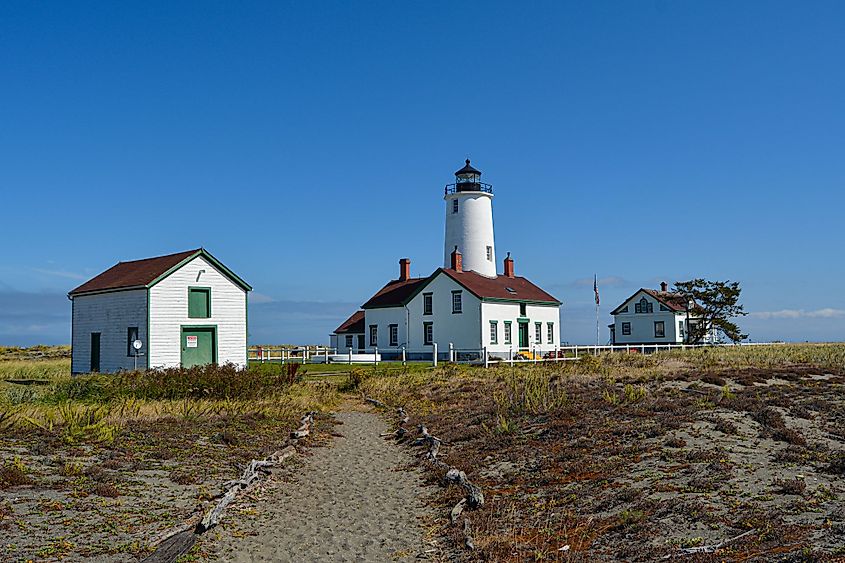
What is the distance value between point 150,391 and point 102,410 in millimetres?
4660

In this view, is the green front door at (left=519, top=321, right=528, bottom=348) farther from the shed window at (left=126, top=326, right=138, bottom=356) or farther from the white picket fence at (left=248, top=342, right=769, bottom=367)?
the shed window at (left=126, top=326, right=138, bottom=356)

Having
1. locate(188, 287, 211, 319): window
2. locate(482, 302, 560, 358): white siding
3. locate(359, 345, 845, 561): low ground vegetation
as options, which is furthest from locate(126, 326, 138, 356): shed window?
locate(482, 302, 560, 358): white siding

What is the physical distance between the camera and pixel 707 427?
13.4 metres

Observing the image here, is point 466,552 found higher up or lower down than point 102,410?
lower down

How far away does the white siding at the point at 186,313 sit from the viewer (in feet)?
103

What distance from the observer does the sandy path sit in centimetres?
877

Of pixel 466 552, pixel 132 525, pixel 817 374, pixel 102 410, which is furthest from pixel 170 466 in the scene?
pixel 817 374

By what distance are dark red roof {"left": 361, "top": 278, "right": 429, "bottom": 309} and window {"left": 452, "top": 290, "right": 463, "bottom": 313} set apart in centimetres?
279

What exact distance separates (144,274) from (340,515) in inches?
982

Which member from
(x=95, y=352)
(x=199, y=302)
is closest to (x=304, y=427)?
(x=199, y=302)

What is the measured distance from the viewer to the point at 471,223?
167ft

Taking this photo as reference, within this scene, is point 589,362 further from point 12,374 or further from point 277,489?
point 12,374

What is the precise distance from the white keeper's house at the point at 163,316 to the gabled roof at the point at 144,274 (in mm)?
41

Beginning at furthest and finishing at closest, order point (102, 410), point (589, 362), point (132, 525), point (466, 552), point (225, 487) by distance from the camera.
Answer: point (589, 362) < point (102, 410) < point (225, 487) < point (132, 525) < point (466, 552)
